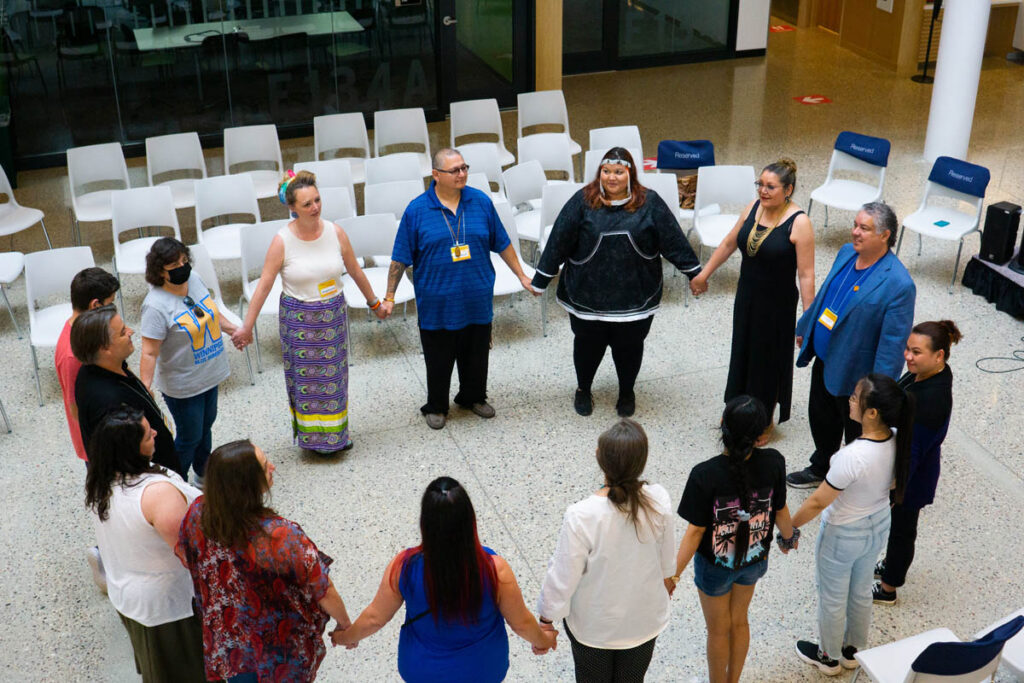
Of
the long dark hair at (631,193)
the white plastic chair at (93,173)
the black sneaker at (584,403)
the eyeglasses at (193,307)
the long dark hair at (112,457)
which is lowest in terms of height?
the black sneaker at (584,403)

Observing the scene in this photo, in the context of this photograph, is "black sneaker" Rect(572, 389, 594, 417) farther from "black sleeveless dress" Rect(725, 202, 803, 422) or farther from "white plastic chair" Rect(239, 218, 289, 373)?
"white plastic chair" Rect(239, 218, 289, 373)

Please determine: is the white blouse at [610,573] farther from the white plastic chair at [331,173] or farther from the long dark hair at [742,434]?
the white plastic chair at [331,173]

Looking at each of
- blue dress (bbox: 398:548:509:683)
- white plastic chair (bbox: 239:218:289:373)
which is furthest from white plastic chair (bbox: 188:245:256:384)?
blue dress (bbox: 398:548:509:683)

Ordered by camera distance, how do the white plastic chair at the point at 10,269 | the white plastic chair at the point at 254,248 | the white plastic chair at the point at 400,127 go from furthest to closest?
1. the white plastic chair at the point at 400,127
2. the white plastic chair at the point at 10,269
3. the white plastic chair at the point at 254,248

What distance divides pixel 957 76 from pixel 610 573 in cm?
859

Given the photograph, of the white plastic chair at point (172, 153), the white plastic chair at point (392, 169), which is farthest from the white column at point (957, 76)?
the white plastic chair at point (172, 153)

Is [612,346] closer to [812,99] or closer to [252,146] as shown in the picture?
[252,146]

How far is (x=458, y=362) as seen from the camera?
6.07 metres

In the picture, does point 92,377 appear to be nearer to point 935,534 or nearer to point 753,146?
point 935,534

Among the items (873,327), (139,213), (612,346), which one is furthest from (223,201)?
(873,327)

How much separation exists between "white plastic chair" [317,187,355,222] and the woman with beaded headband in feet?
7.11

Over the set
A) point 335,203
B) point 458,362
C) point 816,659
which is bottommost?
point 816,659

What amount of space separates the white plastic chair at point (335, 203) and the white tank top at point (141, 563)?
13.6ft

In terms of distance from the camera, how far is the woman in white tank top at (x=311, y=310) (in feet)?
17.2
